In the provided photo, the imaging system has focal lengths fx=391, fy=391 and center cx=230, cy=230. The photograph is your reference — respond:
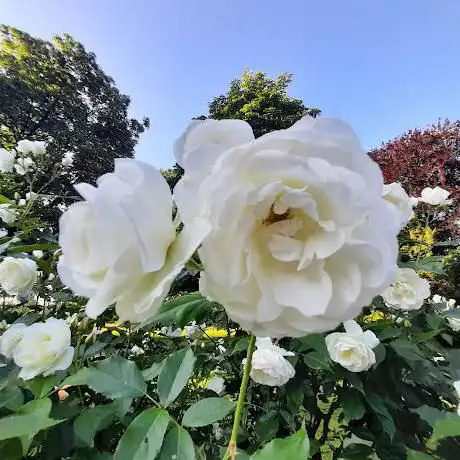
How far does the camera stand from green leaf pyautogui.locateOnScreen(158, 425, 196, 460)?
54 cm

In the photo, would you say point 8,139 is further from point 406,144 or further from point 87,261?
point 87,261

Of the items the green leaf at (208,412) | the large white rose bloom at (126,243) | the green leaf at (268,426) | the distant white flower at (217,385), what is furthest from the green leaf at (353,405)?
the large white rose bloom at (126,243)

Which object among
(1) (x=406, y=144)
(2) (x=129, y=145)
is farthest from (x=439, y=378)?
(2) (x=129, y=145)

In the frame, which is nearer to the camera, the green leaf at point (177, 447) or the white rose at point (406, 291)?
the green leaf at point (177, 447)

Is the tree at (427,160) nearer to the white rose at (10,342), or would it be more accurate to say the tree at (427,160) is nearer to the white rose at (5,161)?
the white rose at (5,161)

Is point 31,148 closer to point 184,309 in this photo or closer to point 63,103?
point 184,309

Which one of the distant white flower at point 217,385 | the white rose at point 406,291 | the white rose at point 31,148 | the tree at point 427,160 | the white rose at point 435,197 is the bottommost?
the distant white flower at point 217,385

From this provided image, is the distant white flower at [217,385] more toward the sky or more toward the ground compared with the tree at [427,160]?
more toward the ground

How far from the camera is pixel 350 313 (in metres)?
0.33

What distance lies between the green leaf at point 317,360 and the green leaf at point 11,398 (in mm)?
671

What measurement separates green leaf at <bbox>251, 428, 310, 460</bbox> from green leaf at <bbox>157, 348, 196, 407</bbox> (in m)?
0.17

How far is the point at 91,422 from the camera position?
74cm

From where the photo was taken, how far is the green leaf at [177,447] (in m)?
0.54

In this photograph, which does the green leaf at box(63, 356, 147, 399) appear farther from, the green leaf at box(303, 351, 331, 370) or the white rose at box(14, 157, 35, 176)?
the white rose at box(14, 157, 35, 176)
